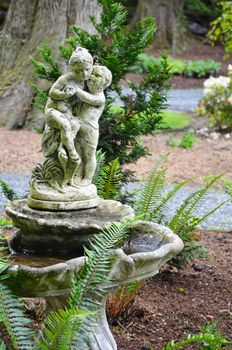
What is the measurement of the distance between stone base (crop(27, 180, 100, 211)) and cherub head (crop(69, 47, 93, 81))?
0.78 meters

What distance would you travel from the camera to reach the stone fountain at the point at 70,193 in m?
4.56

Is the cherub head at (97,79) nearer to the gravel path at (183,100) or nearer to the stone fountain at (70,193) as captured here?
the stone fountain at (70,193)

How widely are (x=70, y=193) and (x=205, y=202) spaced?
561 centimetres

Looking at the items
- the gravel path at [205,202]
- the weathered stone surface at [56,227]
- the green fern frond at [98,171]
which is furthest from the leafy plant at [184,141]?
the weathered stone surface at [56,227]

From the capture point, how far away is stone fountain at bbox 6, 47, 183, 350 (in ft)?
15.0

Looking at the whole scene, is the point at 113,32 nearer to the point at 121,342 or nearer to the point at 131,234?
the point at 131,234

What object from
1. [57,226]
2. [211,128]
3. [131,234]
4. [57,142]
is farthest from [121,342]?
[211,128]

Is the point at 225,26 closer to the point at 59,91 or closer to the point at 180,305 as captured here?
the point at 180,305

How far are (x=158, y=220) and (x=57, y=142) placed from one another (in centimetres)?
206

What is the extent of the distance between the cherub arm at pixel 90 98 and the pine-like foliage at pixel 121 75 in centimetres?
191

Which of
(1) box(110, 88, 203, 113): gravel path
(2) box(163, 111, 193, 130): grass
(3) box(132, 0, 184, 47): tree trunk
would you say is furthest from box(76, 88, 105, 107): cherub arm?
(3) box(132, 0, 184, 47): tree trunk

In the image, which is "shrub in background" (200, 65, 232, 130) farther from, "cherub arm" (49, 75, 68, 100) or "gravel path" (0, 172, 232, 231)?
"cherub arm" (49, 75, 68, 100)

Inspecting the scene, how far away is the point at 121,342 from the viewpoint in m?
5.22

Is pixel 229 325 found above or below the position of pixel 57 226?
below
